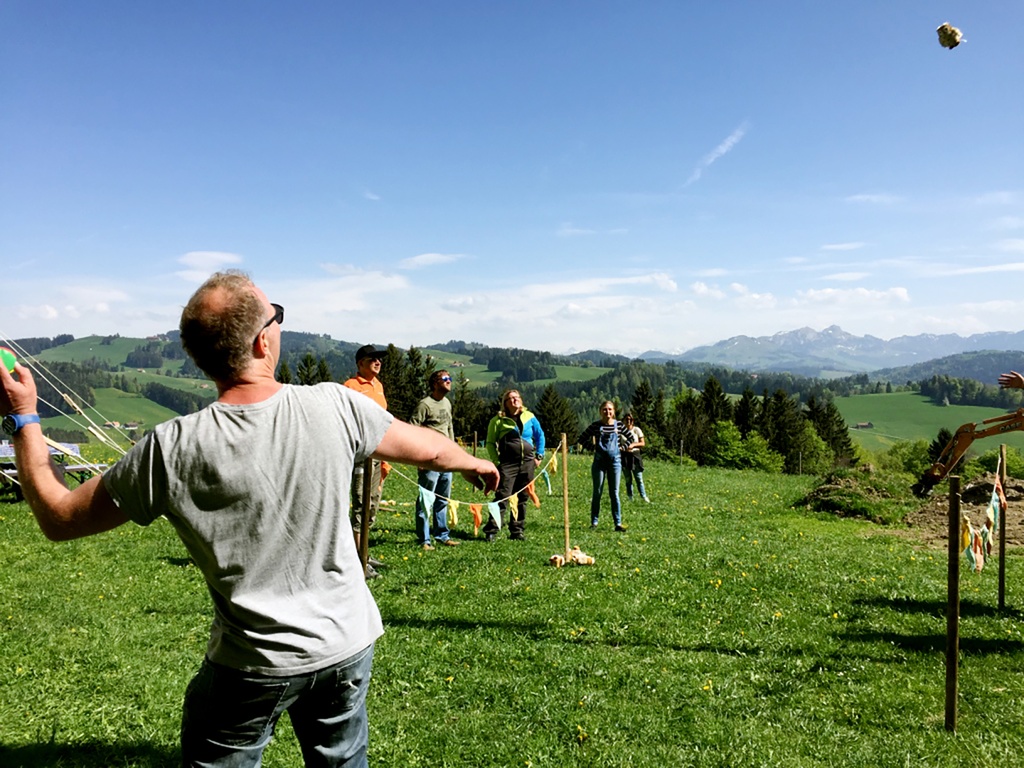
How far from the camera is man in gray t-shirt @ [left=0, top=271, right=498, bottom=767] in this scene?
78.1 inches

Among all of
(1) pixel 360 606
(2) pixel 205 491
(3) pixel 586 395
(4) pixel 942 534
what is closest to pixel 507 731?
(1) pixel 360 606

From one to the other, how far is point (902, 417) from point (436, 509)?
200m

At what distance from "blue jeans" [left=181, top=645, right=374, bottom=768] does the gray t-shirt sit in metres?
0.05

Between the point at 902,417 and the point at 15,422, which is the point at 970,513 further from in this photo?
the point at 902,417

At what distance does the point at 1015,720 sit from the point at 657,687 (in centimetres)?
276

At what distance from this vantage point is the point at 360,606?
231cm

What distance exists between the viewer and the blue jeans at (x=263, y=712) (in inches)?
82.7

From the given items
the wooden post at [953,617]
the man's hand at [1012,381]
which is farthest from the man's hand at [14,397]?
the man's hand at [1012,381]

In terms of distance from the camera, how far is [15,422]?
6.81ft

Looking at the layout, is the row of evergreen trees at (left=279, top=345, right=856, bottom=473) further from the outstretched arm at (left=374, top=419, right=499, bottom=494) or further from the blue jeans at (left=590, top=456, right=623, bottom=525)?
the outstretched arm at (left=374, top=419, right=499, bottom=494)

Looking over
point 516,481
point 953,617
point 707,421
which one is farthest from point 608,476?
point 707,421

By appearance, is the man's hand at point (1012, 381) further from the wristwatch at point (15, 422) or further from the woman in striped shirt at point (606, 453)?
the wristwatch at point (15, 422)

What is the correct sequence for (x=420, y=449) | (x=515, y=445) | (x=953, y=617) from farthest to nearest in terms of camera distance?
(x=515, y=445), (x=953, y=617), (x=420, y=449)

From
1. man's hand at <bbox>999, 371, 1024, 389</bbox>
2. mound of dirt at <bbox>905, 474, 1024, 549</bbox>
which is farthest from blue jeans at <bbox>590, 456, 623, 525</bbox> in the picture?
man's hand at <bbox>999, 371, 1024, 389</bbox>
